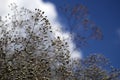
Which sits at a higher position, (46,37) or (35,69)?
(46,37)

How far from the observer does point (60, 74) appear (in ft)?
103

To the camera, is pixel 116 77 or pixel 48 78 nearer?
pixel 48 78

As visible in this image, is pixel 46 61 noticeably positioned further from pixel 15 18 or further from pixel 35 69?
pixel 15 18

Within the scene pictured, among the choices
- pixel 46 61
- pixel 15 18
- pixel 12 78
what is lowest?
pixel 12 78

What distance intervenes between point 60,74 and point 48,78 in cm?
211

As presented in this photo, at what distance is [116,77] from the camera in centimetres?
4375

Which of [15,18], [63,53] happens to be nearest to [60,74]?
[63,53]

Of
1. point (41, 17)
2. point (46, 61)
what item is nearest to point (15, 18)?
point (41, 17)

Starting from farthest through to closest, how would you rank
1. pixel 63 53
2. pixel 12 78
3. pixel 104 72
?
pixel 104 72
pixel 63 53
pixel 12 78

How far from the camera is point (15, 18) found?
3019 cm

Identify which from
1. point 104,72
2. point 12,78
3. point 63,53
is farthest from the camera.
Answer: point 104,72

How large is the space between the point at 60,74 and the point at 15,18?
6202 millimetres

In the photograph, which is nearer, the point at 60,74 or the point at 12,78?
the point at 12,78

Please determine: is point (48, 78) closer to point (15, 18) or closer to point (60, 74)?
point (60, 74)
